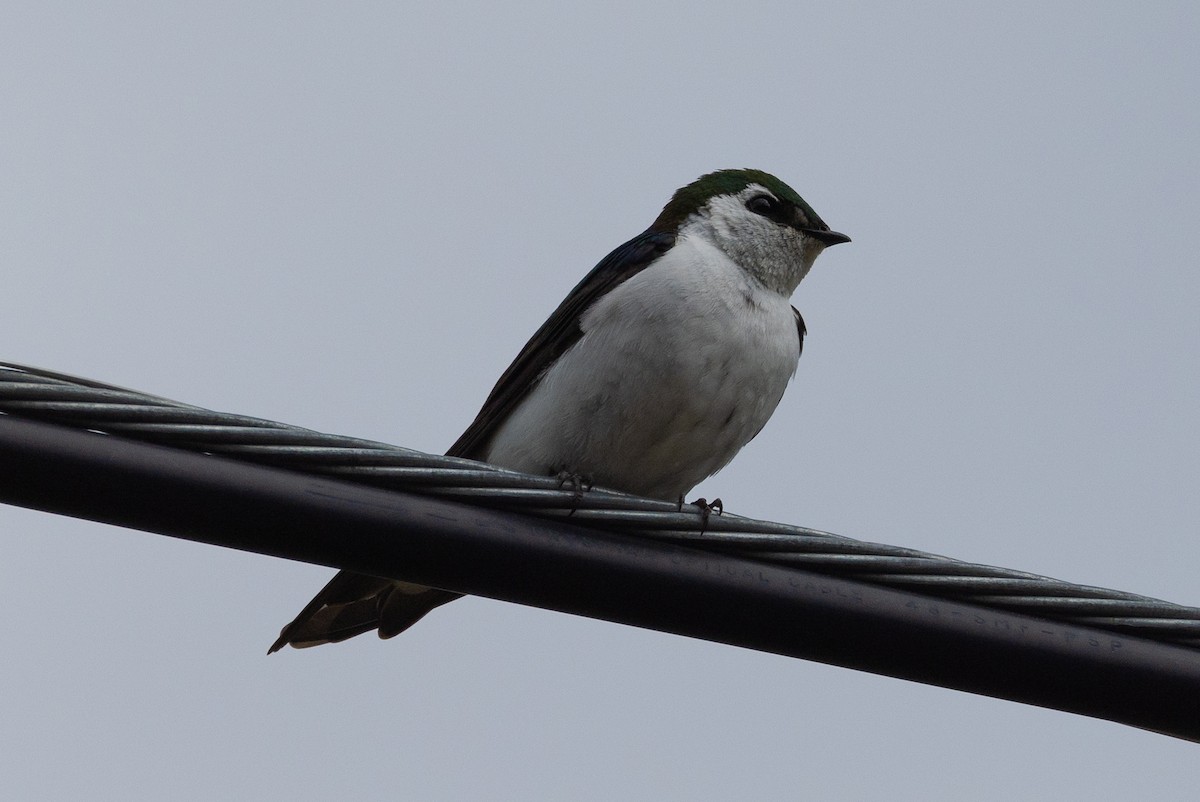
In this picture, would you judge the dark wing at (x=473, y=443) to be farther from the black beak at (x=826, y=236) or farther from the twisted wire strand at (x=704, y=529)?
the twisted wire strand at (x=704, y=529)

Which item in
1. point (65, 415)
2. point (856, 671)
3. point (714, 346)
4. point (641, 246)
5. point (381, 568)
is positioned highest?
point (641, 246)

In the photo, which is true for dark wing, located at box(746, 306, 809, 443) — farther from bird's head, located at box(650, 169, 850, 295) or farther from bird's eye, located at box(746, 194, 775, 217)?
bird's eye, located at box(746, 194, 775, 217)

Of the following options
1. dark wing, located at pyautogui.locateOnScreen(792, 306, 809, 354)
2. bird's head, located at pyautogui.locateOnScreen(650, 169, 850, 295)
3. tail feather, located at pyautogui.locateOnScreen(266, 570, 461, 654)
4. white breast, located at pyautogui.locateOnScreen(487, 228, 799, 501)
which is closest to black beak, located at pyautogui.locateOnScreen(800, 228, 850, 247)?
bird's head, located at pyautogui.locateOnScreen(650, 169, 850, 295)

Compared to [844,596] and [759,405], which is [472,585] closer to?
[844,596]

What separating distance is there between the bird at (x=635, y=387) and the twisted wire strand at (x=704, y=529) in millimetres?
1734

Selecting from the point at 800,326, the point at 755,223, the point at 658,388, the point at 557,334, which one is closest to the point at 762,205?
the point at 755,223

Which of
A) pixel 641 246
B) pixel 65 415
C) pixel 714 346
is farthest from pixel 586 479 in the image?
pixel 65 415

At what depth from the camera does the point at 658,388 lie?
453cm

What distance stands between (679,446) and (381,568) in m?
2.13

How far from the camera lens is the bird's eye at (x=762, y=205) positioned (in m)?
5.70

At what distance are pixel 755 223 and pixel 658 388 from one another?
1.26 m

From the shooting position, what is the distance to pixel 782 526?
107 inches

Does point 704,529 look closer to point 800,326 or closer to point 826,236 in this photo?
point 800,326

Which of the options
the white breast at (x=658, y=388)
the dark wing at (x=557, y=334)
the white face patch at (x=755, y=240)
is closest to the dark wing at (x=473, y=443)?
the dark wing at (x=557, y=334)
